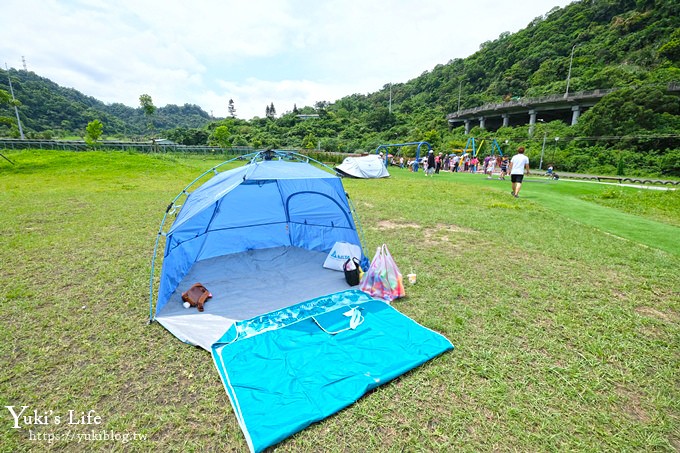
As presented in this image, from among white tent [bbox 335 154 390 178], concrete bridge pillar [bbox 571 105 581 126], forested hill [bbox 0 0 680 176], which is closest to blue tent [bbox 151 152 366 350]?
white tent [bbox 335 154 390 178]

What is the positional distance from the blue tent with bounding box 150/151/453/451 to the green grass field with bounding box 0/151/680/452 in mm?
163

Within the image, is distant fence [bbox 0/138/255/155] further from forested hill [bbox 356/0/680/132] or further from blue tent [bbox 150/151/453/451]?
forested hill [bbox 356/0/680/132]

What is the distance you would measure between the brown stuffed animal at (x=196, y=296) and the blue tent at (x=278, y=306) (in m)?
0.09

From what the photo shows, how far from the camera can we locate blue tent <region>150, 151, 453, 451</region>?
2.38 m

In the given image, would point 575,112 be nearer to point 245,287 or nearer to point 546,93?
point 546,93

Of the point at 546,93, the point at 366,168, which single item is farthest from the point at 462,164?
the point at 546,93

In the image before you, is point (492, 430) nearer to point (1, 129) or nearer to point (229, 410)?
point (229, 410)

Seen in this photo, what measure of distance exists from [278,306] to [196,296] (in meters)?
1.05

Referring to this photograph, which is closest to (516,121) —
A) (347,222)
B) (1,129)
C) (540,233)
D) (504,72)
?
(504,72)

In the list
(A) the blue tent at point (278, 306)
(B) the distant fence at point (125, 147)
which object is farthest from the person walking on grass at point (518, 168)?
(B) the distant fence at point (125, 147)

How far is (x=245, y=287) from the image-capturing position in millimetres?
4250

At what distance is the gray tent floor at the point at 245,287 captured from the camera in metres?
3.32

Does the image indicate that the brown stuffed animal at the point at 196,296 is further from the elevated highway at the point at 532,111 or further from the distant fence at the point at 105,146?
the elevated highway at the point at 532,111

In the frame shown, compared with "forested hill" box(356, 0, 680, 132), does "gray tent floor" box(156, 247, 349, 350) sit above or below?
below
